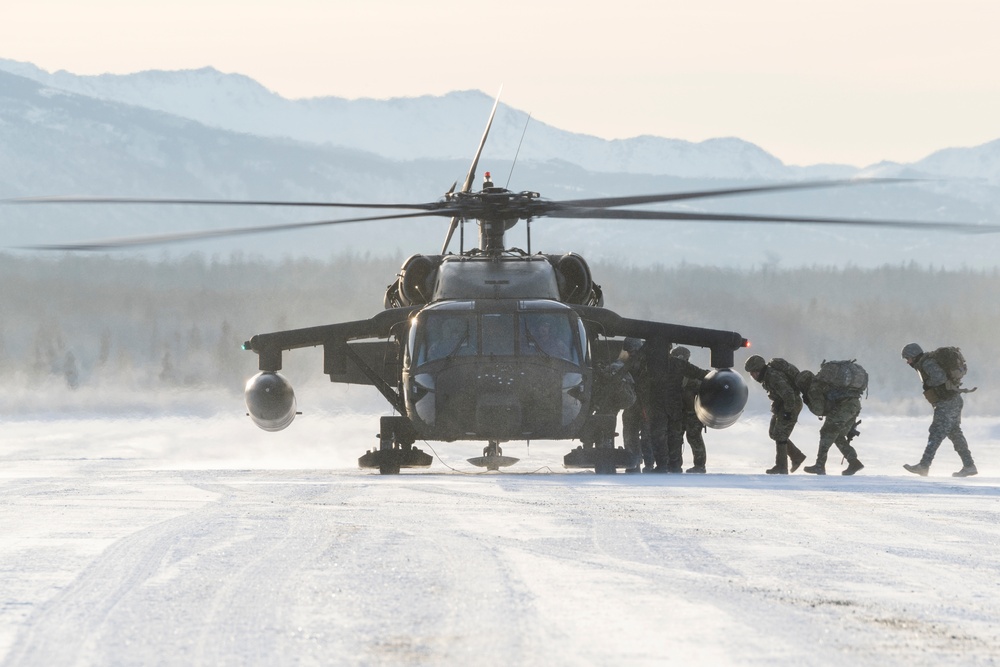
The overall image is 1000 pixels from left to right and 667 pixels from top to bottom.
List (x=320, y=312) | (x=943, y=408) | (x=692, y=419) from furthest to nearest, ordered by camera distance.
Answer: (x=320, y=312) < (x=692, y=419) < (x=943, y=408)

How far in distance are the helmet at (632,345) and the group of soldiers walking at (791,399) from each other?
0.04 ft

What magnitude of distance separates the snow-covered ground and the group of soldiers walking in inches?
131

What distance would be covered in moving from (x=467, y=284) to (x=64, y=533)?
9.38 metres

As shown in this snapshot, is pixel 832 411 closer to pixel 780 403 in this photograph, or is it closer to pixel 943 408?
pixel 780 403

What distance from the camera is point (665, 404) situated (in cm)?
1833

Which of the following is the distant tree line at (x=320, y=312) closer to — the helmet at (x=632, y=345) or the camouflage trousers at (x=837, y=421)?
the helmet at (x=632, y=345)

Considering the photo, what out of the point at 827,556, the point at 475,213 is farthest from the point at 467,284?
the point at 827,556

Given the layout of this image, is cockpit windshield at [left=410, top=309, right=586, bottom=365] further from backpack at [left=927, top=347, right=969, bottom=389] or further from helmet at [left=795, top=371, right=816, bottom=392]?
backpack at [left=927, top=347, right=969, bottom=389]

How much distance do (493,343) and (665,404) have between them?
254 cm

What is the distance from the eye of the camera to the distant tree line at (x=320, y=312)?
251ft

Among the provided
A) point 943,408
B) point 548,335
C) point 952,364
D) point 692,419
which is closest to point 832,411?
point 943,408

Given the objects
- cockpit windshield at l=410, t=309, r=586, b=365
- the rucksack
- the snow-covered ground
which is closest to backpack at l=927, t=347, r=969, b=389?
the rucksack

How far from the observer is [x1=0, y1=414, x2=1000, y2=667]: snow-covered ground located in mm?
5688

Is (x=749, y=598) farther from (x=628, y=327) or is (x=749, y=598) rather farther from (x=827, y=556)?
(x=628, y=327)
